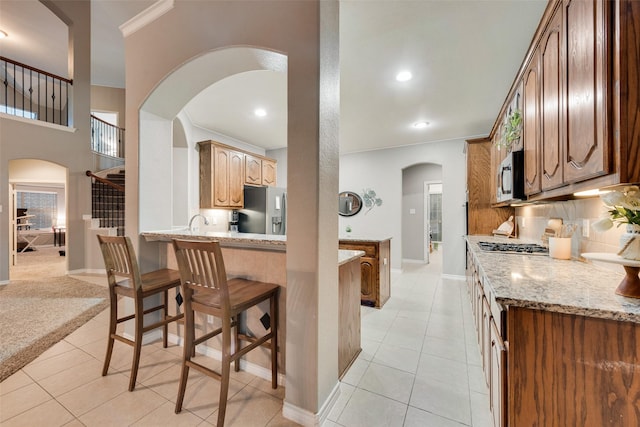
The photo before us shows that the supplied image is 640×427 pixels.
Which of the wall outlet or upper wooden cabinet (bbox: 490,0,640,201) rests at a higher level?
upper wooden cabinet (bbox: 490,0,640,201)

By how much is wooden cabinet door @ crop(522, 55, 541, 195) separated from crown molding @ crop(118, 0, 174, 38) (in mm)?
2857

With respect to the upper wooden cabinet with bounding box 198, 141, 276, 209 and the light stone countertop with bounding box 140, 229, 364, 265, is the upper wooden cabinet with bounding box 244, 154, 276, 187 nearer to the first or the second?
the upper wooden cabinet with bounding box 198, 141, 276, 209

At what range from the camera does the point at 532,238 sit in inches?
116

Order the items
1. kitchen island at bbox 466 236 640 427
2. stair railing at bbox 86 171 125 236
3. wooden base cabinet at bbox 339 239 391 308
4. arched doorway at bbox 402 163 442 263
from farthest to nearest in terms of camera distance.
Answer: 1. arched doorway at bbox 402 163 442 263
2. stair railing at bbox 86 171 125 236
3. wooden base cabinet at bbox 339 239 391 308
4. kitchen island at bbox 466 236 640 427

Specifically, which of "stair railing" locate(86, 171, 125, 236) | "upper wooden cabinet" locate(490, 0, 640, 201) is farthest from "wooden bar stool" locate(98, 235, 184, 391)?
"stair railing" locate(86, 171, 125, 236)

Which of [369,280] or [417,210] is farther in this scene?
[417,210]

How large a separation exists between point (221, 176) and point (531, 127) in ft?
13.6

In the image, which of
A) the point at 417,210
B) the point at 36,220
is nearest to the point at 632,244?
the point at 417,210

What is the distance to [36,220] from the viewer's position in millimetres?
9438

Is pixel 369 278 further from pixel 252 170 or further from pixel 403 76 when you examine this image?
pixel 252 170

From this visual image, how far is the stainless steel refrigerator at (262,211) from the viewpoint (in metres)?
4.91

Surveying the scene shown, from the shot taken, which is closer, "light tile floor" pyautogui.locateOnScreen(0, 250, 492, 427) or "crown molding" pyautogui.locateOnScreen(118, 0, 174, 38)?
"light tile floor" pyautogui.locateOnScreen(0, 250, 492, 427)

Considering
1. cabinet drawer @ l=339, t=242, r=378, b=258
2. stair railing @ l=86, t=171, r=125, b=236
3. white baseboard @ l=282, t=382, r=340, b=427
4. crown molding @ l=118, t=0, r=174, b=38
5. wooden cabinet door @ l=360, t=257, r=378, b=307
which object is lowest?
white baseboard @ l=282, t=382, r=340, b=427

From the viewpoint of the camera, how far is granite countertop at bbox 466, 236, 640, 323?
944 millimetres
